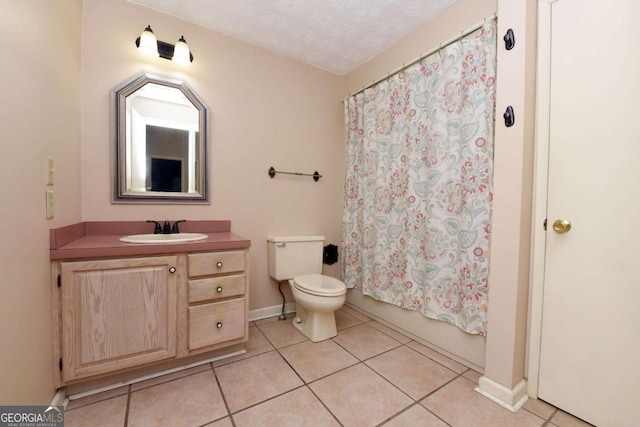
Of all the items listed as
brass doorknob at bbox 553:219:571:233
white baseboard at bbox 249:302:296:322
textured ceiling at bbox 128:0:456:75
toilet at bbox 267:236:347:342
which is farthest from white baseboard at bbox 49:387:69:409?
brass doorknob at bbox 553:219:571:233

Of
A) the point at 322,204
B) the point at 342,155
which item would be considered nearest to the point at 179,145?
the point at 322,204

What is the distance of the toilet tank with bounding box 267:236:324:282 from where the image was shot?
85.5 inches

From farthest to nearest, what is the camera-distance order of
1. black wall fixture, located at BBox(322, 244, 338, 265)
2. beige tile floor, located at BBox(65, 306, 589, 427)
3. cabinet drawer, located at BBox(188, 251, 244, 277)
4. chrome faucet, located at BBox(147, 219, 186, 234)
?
1. black wall fixture, located at BBox(322, 244, 338, 265)
2. chrome faucet, located at BBox(147, 219, 186, 234)
3. cabinet drawer, located at BBox(188, 251, 244, 277)
4. beige tile floor, located at BBox(65, 306, 589, 427)

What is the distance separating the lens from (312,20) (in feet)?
6.05

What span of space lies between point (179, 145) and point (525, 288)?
94.4 inches

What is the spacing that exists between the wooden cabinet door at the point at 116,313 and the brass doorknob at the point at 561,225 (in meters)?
2.03

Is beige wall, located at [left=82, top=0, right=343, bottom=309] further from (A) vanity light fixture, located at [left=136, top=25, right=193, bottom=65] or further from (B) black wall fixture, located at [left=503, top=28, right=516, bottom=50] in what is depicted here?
(B) black wall fixture, located at [left=503, top=28, right=516, bottom=50]

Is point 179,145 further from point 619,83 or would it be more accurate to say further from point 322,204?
point 619,83

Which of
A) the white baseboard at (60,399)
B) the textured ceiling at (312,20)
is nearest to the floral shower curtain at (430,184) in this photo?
the textured ceiling at (312,20)

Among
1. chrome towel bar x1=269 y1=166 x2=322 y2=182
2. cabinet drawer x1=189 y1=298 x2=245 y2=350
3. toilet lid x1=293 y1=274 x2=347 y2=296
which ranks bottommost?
cabinet drawer x1=189 y1=298 x2=245 y2=350

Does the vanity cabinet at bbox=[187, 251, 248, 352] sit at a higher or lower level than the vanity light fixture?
lower

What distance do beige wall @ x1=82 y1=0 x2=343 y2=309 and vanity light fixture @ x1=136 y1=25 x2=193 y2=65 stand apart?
0.21ft

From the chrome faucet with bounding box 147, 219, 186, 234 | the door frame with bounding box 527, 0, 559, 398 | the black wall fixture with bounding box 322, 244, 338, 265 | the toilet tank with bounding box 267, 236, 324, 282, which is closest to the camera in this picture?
the door frame with bounding box 527, 0, 559, 398

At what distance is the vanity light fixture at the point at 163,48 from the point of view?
1.64 m
